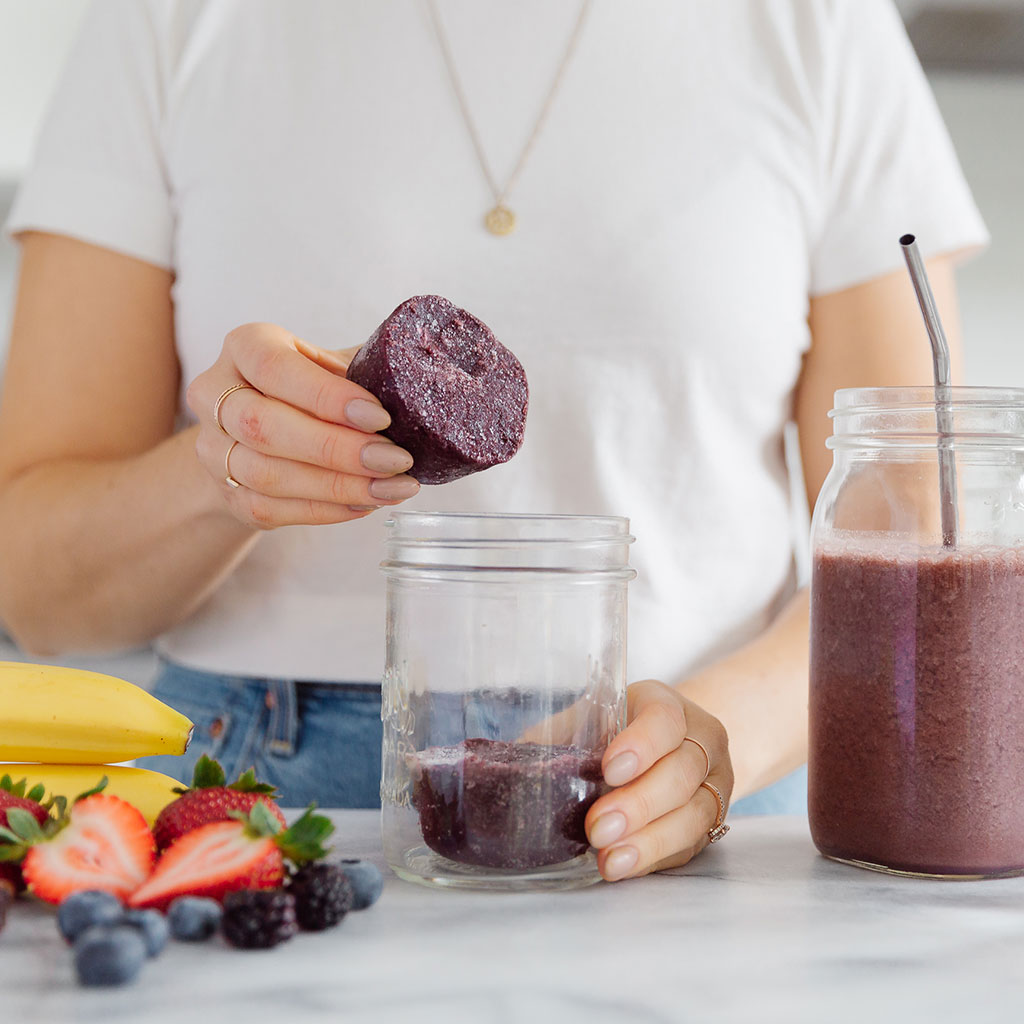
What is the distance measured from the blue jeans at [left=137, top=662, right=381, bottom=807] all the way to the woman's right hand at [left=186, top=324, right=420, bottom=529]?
1.16 ft

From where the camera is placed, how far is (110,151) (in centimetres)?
118

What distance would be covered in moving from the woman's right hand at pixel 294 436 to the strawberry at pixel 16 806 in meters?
0.24

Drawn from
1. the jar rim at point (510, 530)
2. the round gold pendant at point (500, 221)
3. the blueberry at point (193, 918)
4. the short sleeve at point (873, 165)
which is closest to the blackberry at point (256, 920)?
the blueberry at point (193, 918)

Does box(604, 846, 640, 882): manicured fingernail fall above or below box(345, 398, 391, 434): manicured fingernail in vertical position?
below

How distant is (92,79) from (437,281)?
16.7 inches

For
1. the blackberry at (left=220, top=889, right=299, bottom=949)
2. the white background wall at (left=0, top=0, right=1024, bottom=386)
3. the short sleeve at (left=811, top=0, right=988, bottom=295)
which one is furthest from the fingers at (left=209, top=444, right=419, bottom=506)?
the white background wall at (left=0, top=0, right=1024, bottom=386)

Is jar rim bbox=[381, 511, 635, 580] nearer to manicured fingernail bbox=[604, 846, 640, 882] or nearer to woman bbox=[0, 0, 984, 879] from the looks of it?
manicured fingernail bbox=[604, 846, 640, 882]

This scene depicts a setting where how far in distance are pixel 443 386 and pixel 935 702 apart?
1.12 ft

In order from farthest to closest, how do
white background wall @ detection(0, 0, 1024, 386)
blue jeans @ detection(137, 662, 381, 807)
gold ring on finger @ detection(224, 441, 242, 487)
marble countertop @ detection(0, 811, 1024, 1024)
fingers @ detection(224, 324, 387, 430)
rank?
1. white background wall @ detection(0, 0, 1024, 386)
2. blue jeans @ detection(137, 662, 381, 807)
3. gold ring on finger @ detection(224, 441, 242, 487)
4. fingers @ detection(224, 324, 387, 430)
5. marble countertop @ detection(0, 811, 1024, 1024)

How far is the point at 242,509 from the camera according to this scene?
0.83m

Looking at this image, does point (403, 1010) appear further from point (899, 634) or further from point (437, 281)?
point (437, 281)

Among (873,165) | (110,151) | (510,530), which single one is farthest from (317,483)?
(873,165)

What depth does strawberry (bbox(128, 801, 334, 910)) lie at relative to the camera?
1.86 feet

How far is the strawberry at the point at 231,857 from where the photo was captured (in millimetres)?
567
